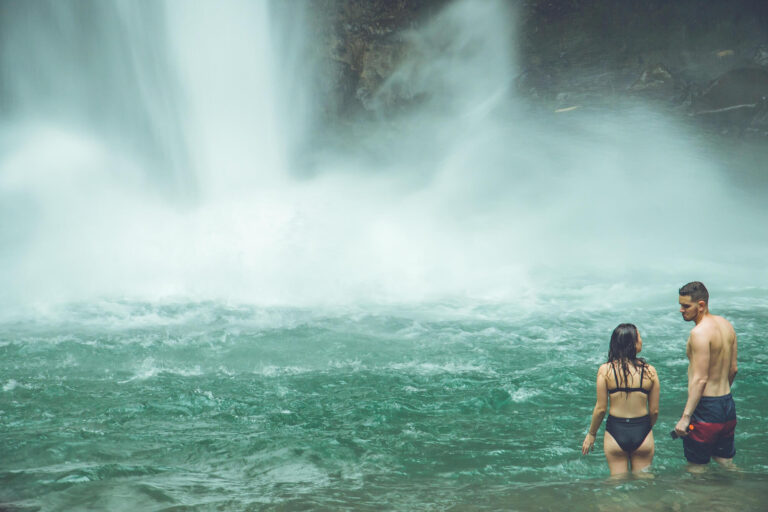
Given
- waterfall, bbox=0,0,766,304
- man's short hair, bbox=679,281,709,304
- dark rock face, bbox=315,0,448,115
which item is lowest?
man's short hair, bbox=679,281,709,304

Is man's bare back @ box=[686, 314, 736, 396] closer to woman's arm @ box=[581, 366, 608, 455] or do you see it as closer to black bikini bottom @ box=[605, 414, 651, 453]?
black bikini bottom @ box=[605, 414, 651, 453]

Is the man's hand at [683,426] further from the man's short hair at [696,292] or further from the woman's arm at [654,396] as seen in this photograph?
the man's short hair at [696,292]

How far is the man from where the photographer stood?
4.74 metres

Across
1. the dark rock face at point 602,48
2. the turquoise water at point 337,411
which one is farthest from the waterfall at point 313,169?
the turquoise water at point 337,411

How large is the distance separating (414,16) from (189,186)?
953 cm

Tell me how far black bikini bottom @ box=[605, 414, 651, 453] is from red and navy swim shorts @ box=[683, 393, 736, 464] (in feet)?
1.27

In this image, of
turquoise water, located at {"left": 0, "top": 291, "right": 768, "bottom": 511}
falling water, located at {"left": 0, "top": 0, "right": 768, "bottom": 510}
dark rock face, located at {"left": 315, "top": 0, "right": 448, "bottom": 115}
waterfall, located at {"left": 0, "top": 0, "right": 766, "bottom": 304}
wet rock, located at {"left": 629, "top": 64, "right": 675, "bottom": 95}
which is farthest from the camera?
dark rock face, located at {"left": 315, "top": 0, "right": 448, "bottom": 115}

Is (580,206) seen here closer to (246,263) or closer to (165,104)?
(246,263)

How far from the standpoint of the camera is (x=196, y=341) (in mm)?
10141

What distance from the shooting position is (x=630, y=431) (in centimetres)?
480

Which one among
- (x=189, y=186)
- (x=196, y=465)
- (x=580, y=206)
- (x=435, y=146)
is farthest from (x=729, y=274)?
(x=189, y=186)

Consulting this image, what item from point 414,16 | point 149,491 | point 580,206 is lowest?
point 149,491

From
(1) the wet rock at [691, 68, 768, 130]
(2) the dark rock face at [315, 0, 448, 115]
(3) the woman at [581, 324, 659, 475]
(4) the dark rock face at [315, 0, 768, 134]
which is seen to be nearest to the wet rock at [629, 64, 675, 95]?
(4) the dark rock face at [315, 0, 768, 134]

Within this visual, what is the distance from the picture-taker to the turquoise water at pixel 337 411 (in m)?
4.90
